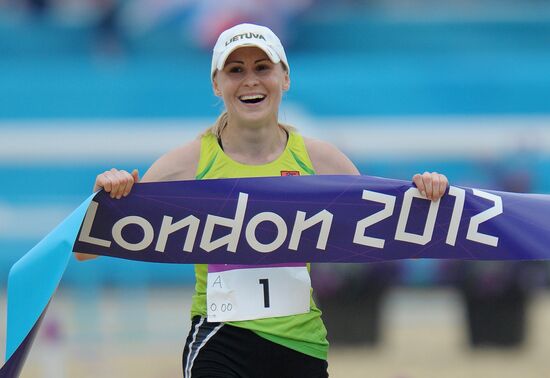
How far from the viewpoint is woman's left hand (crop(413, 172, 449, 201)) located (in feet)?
15.9

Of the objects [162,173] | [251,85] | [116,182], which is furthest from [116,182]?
[251,85]

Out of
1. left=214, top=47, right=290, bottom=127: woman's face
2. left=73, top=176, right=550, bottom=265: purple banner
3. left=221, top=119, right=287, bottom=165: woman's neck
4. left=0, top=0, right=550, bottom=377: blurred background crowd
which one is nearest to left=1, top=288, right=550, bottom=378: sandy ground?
left=0, top=0, right=550, bottom=377: blurred background crowd

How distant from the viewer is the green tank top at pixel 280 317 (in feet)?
15.3

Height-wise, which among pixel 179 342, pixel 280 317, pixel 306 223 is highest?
pixel 179 342

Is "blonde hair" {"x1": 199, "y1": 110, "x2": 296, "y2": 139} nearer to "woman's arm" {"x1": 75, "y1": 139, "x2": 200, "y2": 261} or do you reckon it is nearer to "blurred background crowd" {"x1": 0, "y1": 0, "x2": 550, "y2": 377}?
"woman's arm" {"x1": 75, "y1": 139, "x2": 200, "y2": 261}

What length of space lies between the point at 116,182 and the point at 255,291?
636 millimetres

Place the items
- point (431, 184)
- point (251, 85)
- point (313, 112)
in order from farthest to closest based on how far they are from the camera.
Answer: point (313, 112)
point (431, 184)
point (251, 85)

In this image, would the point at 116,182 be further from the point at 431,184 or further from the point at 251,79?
the point at 431,184

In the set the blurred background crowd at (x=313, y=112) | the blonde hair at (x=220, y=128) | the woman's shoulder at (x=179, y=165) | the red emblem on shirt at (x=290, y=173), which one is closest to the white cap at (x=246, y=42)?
the blonde hair at (x=220, y=128)

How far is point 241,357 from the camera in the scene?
4.63 m

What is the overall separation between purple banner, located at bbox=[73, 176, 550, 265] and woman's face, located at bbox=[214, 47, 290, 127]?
0.87 ft

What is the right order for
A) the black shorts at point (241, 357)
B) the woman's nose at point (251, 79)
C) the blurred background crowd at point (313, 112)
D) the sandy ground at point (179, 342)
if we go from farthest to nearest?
the blurred background crowd at point (313, 112) < the sandy ground at point (179, 342) < the woman's nose at point (251, 79) < the black shorts at point (241, 357)

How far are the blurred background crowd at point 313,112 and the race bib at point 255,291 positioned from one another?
23.3 feet

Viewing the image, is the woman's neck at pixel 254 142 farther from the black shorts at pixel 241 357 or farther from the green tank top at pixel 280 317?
the black shorts at pixel 241 357
